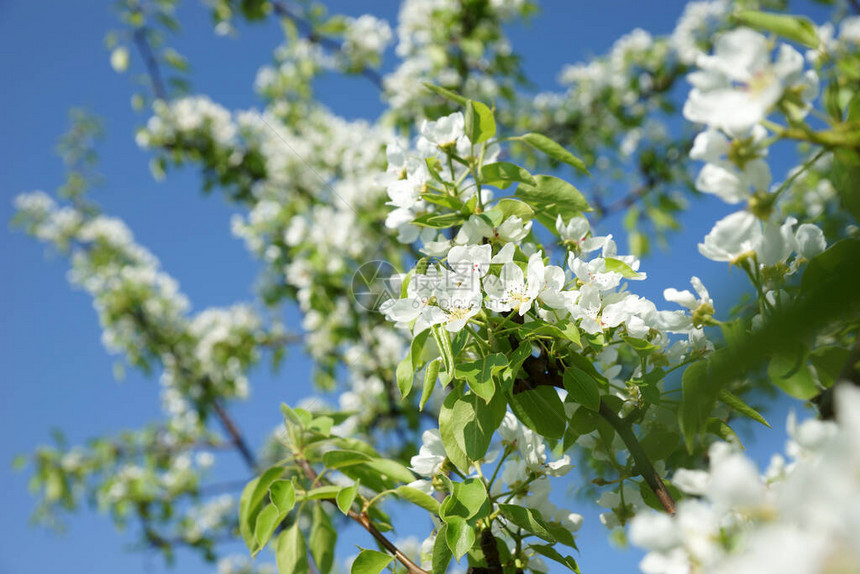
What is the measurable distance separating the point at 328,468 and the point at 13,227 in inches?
253

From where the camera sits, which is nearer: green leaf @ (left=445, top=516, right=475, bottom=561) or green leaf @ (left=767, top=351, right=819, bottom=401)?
green leaf @ (left=767, top=351, right=819, bottom=401)

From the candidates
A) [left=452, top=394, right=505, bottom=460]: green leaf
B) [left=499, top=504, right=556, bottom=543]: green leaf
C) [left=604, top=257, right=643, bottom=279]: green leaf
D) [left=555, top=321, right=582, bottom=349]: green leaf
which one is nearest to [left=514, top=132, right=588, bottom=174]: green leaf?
[left=604, top=257, right=643, bottom=279]: green leaf

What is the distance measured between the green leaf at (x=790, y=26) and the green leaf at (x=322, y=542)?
36.1 inches

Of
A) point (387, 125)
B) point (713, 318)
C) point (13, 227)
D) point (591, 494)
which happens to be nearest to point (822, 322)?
point (713, 318)

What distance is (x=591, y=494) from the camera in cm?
89

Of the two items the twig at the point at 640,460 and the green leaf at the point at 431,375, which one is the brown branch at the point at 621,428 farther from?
the green leaf at the point at 431,375

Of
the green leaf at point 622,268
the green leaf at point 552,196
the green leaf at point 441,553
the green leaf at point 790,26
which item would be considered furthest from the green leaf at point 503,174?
the green leaf at point 441,553

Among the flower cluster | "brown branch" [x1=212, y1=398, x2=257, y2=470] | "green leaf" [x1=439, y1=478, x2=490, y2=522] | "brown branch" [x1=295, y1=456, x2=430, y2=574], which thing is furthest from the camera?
"brown branch" [x1=212, y1=398, x2=257, y2=470]

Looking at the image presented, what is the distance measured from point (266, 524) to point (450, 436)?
35cm

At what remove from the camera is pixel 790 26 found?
1.78ft

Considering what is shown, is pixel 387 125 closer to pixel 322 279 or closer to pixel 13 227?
pixel 322 279

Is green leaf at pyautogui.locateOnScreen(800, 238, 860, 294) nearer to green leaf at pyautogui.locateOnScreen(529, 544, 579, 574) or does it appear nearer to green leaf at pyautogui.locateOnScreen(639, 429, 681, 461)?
green leaf at pyautogui.locateOnScreen(639, 429, 681, 461)

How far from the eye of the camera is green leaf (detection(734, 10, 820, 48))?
539mm

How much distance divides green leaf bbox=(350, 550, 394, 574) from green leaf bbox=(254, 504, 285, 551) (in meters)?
0.15
